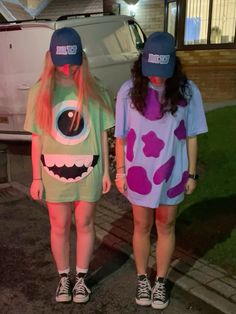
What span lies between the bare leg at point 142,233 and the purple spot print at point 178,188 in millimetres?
194

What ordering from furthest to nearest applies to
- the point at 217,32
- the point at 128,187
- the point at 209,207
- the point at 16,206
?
1. the point at 217,32
2. the point at 16,206
3. the point at 209,207
4. the point at 128,187

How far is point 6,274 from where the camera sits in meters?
3.56

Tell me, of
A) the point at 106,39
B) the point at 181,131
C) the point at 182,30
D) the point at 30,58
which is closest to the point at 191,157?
the point at 181,131

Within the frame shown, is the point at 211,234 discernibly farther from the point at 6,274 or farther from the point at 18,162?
the point at 18,162

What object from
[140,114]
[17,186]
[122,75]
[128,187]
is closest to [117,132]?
[140,114]

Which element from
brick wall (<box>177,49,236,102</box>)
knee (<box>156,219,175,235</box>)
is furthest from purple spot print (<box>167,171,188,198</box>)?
brick wall (<box>177,49,236,102</box>)

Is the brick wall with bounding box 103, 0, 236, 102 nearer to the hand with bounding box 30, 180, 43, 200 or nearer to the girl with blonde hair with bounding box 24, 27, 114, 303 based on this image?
the girl with blonde hair with bounding box 24, 27, 114, 303

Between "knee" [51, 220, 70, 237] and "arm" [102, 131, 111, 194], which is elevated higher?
"arm" [102, 131, 111, 194]

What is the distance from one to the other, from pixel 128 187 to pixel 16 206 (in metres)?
2.69

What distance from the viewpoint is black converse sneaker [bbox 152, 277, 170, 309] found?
3.03 meters

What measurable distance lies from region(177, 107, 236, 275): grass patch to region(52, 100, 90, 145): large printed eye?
5.59 ft

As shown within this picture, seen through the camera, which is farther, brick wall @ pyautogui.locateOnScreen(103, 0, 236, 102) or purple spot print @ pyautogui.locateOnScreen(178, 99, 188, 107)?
brick wall @ pyautogui.locateOnScreen(103, 0, 236, 102)

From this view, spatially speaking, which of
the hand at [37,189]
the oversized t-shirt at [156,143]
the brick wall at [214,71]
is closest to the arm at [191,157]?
the oversized t-shirt at [156,143]

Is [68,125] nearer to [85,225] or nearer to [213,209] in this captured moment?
[85,225]
